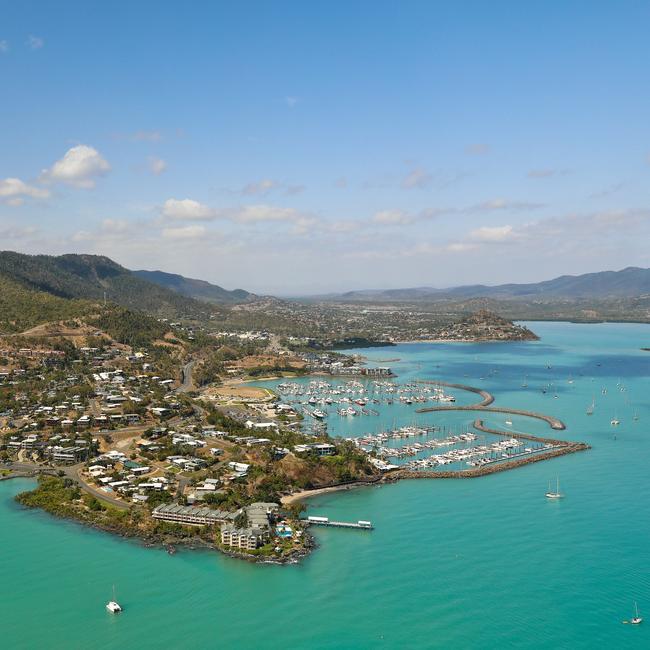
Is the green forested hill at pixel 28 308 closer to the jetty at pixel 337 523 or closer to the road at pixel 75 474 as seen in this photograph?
the road at pixel 75 474

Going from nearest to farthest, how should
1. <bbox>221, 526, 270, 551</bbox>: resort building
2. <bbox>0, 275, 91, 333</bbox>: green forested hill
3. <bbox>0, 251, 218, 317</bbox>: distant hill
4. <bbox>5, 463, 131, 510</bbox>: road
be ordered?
<bbox>221, 526, 270, 551</bbox>: resort building → <bbox>5, 463, 131, 510</bbox>: road → <bbox>0, 275, 91, 333</bbox>: green forested hill → <bbox>0, 251, 218, 317</bbox>: distant hill

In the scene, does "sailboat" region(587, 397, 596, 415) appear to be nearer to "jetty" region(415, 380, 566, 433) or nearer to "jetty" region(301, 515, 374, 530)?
"jetty" region(415, 380, 566, 433)

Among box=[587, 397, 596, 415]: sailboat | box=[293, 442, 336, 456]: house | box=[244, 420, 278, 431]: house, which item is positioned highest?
box=[244, 420, 278, 431]: house

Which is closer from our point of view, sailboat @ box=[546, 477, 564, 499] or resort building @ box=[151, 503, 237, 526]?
resort building @ box=[151, 503, 237, 526]

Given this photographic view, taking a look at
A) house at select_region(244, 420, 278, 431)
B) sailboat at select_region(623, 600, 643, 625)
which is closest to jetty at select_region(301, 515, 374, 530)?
sailboat at select_region(623, 600, 643, 625)

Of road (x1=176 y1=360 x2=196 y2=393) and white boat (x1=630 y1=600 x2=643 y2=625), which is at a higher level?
road (x1=176 y1=360 x2=196 y2=393)

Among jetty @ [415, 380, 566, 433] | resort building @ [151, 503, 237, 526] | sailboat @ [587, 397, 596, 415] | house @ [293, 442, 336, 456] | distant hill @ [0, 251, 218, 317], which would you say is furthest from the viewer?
distant hill @ [0, 251, 218, 317]
